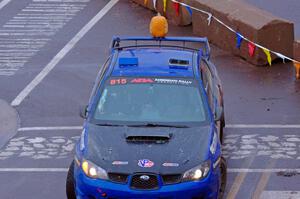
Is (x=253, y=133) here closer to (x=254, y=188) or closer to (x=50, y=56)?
(x=254, y=188)

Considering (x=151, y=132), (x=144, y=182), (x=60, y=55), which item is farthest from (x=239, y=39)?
(x=144, y=182)

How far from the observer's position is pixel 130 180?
10.9 metres

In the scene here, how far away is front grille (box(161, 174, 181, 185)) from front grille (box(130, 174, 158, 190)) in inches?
4.4

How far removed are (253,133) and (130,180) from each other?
508cm

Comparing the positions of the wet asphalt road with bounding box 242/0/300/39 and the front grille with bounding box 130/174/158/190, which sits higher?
the front grille with bounding box 130/174/158/190

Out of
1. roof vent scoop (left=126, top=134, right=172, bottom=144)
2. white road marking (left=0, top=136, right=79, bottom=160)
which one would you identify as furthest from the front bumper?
white road marking (left=0, top=136, right=79, bottom=160)

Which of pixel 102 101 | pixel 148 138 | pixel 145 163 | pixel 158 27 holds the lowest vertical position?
pixel 145 163

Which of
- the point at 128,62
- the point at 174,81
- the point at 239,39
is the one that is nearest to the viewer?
the point at 174,81

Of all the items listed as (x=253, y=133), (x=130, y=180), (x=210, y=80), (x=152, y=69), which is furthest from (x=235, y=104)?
(x=130, y=180)

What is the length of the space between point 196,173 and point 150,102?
1.70 meters

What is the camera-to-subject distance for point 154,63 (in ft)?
42.2

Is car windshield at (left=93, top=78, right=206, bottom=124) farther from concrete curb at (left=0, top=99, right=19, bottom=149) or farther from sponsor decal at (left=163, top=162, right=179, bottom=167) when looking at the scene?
concrete curb at (left=0, top=99, right=19, bottom=149)

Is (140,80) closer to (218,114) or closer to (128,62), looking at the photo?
(128,62)

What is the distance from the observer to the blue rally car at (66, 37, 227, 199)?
1091 cm
